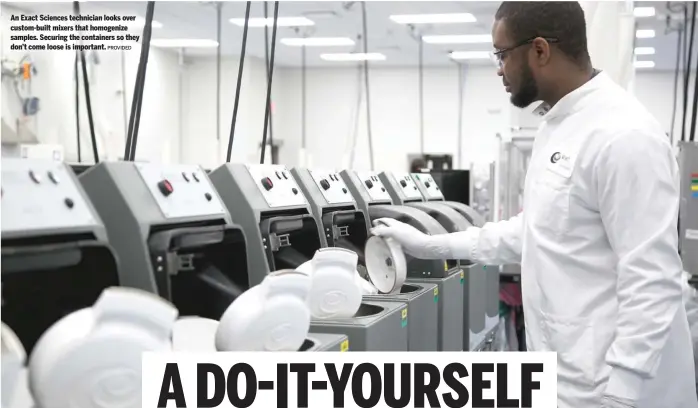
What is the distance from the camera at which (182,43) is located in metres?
9.15

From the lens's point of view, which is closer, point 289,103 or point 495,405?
point 495,405

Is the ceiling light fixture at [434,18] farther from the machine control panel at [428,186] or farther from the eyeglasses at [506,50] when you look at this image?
the eyeglasses at [506,50]

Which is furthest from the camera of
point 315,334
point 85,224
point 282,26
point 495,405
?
point 282,26

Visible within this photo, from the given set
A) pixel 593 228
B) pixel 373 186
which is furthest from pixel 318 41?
pixel 593 228

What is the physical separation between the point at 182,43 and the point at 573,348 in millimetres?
8286

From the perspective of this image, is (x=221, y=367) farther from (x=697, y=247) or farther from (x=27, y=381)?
(x=697, y=247)

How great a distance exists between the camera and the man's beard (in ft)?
5.66

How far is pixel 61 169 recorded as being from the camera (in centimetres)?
139

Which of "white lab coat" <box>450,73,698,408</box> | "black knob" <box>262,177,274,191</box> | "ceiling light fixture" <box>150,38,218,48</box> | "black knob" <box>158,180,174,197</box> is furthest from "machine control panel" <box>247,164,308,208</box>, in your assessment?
"ceiling light fixture" <box>150,38,218,48</box>

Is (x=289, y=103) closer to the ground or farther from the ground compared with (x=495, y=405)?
farther from the ground

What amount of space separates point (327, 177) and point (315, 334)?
1.07m

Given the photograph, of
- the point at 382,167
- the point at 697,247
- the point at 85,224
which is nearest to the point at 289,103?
the point at 382,167

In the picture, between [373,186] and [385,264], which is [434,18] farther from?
[385,264]

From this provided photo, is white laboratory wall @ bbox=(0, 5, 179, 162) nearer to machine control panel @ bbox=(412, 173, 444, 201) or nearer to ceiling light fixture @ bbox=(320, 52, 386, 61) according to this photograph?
machine control panel @ bbox=(412, 173, 444, 201)
